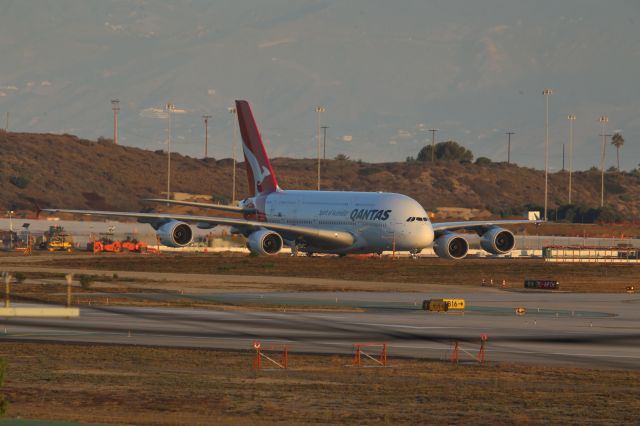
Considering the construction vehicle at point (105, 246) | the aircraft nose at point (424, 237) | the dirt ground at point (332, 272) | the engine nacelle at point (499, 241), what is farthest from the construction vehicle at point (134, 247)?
the aircraft nose at point (424, 237)

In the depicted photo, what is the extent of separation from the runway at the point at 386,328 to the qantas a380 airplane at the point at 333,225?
21.9 m

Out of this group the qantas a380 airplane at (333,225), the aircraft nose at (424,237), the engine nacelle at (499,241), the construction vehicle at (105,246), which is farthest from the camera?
the construction vehicle at (105,246)

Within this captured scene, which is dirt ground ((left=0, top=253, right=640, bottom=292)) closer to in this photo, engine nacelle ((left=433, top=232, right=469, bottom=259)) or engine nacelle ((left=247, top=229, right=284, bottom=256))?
engine nacelle ((left=247, top=229, right=284, bottom=256))

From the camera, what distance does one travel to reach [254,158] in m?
92.0

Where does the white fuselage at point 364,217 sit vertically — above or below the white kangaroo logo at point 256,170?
below

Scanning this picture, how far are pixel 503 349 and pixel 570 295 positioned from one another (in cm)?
2524

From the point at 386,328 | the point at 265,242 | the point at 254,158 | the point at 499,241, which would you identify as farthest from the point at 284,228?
the point at 386,328

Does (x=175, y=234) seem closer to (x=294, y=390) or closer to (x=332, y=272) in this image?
(x=332, y=272)

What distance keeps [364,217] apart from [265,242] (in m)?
6.07

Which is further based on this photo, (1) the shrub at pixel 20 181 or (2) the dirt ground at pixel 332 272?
(1) the shrub at pixel 20 181

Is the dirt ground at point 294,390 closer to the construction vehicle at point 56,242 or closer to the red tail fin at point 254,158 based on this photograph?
the red tail fin at point 254,158

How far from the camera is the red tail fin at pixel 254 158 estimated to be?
91.1 meters

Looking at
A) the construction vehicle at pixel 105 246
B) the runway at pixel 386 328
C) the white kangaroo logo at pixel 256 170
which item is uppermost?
the white kangaroo logo at pixel 256 170

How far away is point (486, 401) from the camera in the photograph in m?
27.9
